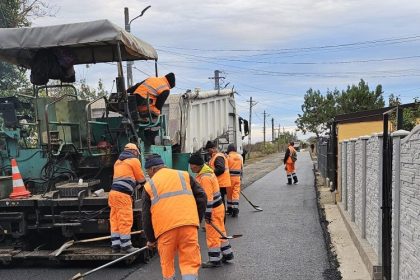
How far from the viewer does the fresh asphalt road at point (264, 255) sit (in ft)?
20.5

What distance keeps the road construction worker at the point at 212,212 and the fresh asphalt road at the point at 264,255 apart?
16 centimetres

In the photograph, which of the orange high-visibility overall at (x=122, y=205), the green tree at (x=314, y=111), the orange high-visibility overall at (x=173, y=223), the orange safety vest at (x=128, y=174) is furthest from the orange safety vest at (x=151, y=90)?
the green tree at (x=314, y=111)

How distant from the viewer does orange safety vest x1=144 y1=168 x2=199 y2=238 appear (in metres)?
4.67

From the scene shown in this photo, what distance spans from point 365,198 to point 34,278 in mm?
4329

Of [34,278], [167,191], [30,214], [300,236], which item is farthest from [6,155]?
[300,236]

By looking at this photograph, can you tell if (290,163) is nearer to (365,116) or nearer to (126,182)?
(365,116)

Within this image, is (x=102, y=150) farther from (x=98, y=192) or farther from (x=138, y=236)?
(x=138, y=236)

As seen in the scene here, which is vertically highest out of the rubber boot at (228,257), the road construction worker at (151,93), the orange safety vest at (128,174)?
the road construction worker at (151,93)

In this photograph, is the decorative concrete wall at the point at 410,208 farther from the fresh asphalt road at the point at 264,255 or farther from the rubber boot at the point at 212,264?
the rubber boot at the point at 212,264

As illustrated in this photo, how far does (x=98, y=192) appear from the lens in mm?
7105

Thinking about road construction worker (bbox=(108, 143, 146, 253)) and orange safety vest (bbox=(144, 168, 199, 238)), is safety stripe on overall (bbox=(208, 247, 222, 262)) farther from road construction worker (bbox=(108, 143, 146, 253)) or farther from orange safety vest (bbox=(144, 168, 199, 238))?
orange safety vest (bbox=(144, 168, 199, 238))

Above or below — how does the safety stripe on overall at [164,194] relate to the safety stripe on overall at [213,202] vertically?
above

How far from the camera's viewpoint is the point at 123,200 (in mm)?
6676

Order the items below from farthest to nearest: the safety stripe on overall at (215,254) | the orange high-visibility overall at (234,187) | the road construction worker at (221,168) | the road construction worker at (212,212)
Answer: the orange high-visibility overall at (234,187), the road construction worker at (221,168), the safety stripe on overall at (215,254), the road construction worker at (212,212)
